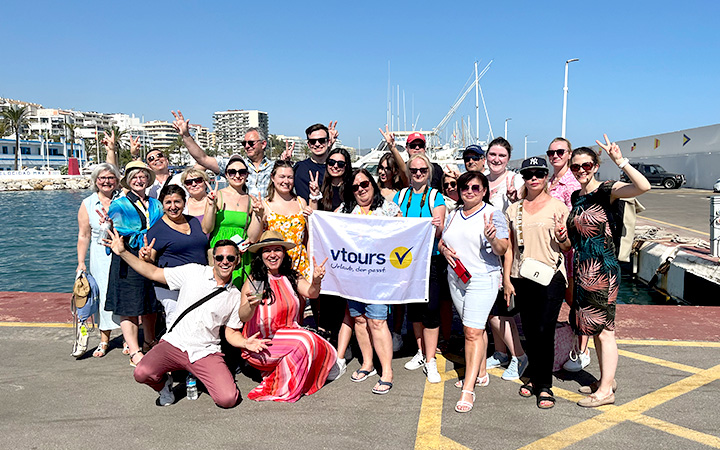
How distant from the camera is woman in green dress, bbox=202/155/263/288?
5156mm

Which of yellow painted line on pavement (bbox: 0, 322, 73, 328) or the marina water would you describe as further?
the marina water

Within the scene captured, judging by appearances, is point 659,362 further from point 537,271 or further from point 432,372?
point 432,372

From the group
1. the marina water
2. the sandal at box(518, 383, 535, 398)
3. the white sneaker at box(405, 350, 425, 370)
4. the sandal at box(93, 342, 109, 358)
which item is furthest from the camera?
the marina water

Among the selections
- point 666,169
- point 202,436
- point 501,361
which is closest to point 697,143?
point 666,169

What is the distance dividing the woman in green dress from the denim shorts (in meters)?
1.11

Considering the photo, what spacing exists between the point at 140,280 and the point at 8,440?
1863 millimetres

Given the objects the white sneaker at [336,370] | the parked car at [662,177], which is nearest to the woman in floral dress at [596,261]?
the white sneaker at [336,370]

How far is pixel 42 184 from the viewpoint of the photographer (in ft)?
243

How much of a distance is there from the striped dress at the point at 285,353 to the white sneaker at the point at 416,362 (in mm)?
916

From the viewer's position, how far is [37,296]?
26.9ft

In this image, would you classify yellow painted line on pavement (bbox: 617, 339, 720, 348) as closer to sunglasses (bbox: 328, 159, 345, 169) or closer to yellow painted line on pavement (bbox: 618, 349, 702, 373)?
yellow painted line on pavement (bbox: 618, 349, 702, 373)

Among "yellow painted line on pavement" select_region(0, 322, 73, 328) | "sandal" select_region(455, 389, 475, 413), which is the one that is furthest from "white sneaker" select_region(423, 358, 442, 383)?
"yellow painted line on pavement" select_region(0, 322, 73, 328)

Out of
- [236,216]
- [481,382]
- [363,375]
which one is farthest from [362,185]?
[481,382]

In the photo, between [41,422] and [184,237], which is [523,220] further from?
[41,422]
